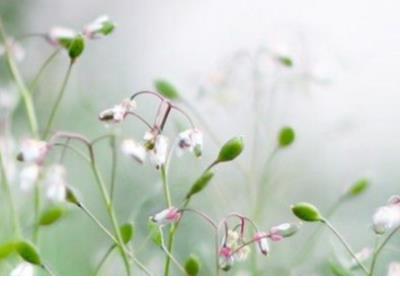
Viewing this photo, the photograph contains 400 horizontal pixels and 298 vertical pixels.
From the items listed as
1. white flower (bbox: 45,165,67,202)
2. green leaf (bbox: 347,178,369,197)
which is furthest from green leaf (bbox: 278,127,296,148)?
white flower (bbox: 45,165,67,202)

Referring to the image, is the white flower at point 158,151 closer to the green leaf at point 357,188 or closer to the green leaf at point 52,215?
the green leaf at point 52,215

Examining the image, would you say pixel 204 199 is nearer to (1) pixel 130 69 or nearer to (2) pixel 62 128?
(2) pixel 62 128

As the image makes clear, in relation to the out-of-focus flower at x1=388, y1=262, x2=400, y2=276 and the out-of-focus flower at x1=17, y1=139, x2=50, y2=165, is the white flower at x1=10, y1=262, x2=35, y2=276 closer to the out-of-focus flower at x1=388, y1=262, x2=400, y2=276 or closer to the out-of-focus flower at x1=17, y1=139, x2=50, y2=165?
the out-of-focus flower at x1=17, y1=139, x2=50, y2=165

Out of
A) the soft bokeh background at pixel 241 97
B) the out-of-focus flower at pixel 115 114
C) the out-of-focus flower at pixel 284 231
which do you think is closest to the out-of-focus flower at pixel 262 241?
the out-of-focus flower at pixel 284 231

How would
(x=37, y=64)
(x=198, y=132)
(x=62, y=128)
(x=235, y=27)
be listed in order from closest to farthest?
(x=198, y=132) → (x=62, y=128) → (x=37, y=64) → (x=235, y=27)

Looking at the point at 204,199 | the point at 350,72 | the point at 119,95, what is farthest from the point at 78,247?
the point at 350,72

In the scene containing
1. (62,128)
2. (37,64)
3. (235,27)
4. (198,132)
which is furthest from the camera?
(235,27)
